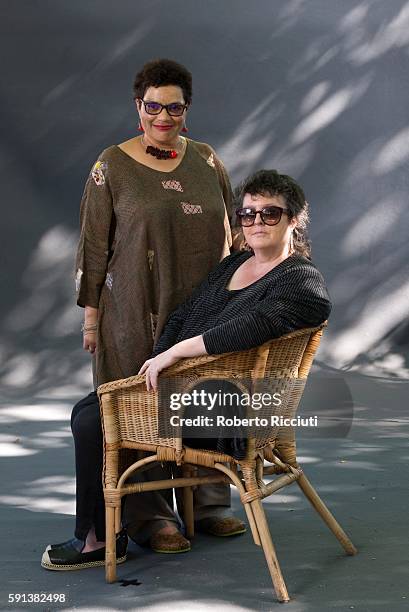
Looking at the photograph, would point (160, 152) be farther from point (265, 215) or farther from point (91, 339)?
point (91, 339)

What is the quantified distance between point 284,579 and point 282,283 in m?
0.86

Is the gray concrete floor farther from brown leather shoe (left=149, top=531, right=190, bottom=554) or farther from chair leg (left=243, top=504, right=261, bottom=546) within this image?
chair leg (left=243, top=504, right=261, bottom=546)

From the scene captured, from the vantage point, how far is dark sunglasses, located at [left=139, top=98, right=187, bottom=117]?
11.9 ft

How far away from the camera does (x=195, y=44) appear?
738 cm

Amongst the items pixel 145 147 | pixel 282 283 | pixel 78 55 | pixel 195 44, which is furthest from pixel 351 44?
pixel 282 283

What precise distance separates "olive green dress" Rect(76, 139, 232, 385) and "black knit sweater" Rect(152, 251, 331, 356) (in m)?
0.18

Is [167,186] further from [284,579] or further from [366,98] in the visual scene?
[366,98]

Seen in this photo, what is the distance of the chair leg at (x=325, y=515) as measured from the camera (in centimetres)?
351

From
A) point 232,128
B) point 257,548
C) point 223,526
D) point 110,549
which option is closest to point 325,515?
point 257,548

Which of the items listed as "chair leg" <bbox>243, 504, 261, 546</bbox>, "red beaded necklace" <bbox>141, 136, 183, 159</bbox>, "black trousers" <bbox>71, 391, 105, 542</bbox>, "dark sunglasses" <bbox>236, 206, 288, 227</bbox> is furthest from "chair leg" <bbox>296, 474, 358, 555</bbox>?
"red beaded necklace" <bbox>141, 136, 183, 159</bbox>

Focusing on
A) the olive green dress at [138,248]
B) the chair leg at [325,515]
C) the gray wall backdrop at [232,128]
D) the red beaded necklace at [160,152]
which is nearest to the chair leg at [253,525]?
the chair leg at [325,515]

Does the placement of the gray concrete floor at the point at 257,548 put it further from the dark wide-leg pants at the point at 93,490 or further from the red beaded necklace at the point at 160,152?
the red beaded necklace at the point at 160,152

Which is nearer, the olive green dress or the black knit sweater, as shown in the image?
the black knit sweater

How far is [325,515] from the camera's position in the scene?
11.6 feet
